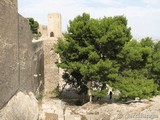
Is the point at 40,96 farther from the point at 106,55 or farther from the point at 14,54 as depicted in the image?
the point at 14,54

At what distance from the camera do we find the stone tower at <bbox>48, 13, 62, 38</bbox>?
3322 cm

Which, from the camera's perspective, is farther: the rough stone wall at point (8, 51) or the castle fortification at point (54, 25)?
the castle fortification at point (54, 25)

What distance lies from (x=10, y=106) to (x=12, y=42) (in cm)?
228

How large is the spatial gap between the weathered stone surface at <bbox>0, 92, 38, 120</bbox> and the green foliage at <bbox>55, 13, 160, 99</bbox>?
16.9 feet

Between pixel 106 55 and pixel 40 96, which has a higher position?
pixel 106 55

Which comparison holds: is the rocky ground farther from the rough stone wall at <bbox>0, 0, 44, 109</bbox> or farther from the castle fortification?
the castle fortification

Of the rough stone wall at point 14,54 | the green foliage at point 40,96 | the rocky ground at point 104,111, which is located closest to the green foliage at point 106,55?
the rocky ground at point 104,111

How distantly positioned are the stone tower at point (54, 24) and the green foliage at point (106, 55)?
543 inches

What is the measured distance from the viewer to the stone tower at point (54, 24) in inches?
1308

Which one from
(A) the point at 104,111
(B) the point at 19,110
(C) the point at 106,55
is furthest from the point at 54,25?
(B) the point at 19,110

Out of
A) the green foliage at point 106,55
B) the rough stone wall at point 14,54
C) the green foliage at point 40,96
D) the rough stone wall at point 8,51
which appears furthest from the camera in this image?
the green foliage at point 40,96

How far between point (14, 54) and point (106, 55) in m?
8.30

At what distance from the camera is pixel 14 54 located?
11.6m

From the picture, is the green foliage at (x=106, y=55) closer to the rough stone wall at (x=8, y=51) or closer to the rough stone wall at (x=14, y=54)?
the rough stone wall at (x=14, y=54)
